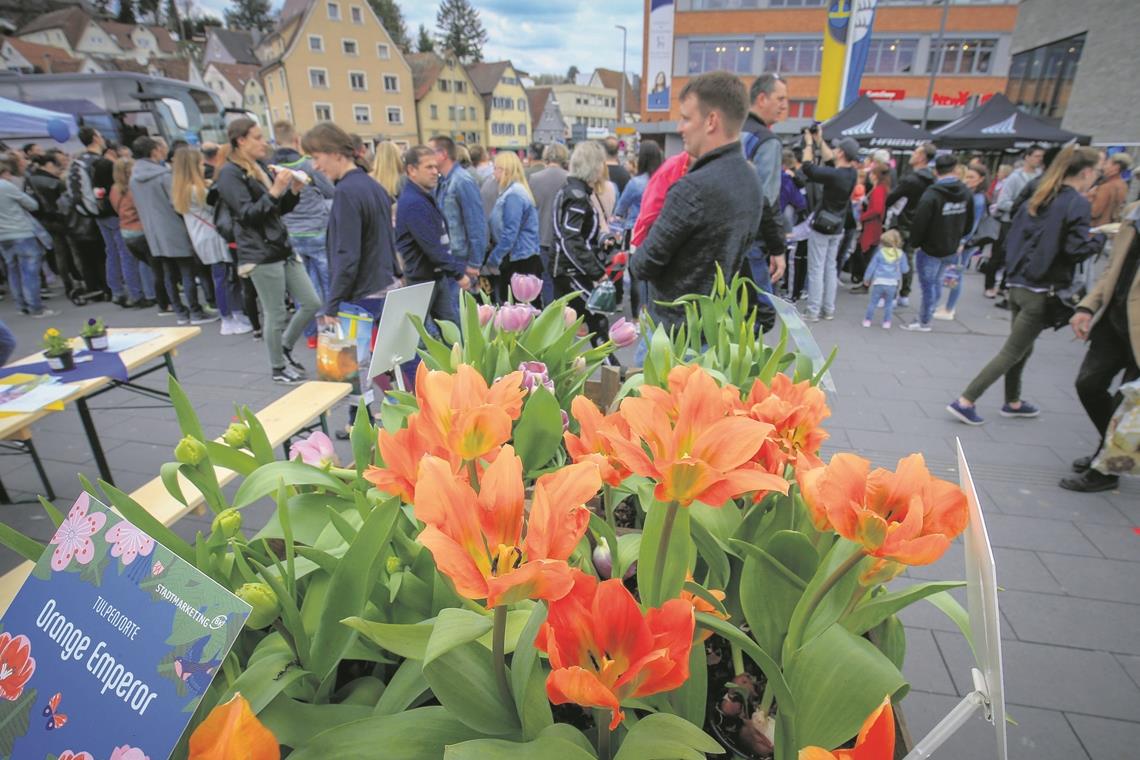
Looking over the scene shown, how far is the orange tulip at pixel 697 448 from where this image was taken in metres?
0.62

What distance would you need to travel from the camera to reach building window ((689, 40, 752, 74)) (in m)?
29.9

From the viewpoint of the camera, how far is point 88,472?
365cm

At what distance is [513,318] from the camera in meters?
1.57

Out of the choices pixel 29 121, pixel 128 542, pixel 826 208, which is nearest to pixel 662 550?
pixel 128 542

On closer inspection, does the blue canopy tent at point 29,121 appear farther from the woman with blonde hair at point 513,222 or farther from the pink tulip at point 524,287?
the pink tulip at point 524,287

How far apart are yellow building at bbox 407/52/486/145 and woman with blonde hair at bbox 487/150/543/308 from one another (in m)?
41.8

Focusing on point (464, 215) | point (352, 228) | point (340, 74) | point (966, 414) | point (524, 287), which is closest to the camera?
point (524, 287)

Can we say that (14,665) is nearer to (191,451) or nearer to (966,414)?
(191,451)

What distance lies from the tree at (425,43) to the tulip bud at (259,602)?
67.6 metres

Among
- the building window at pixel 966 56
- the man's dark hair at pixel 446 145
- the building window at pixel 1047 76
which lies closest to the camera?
the man's dark hair at pixel 446 145

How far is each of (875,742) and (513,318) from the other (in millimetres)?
1253

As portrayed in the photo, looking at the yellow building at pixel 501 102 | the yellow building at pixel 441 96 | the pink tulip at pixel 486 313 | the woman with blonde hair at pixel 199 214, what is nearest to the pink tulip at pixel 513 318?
the pink tulip at pixel 486 313

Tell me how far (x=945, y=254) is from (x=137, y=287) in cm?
929

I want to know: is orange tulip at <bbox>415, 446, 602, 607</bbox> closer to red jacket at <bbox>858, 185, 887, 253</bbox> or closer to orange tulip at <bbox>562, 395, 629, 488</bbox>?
orange tulip at <bbox>562, 395, 629, 488</bbox>
